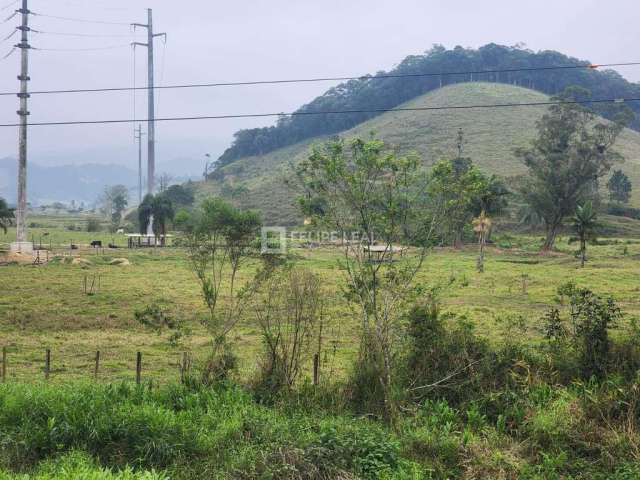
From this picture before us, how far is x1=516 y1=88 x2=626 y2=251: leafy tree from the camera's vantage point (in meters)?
57.5

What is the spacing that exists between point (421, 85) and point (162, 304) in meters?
124

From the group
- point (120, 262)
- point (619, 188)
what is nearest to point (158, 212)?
point (120, 262)

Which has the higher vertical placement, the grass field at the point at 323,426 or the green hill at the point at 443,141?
the green hill at the point at 443,141

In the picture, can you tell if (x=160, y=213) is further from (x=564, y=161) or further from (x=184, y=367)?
(x=184, y=367)

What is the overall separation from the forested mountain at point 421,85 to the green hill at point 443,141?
12.6 feet

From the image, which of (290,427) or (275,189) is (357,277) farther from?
(275,189)

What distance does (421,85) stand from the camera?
138 meters

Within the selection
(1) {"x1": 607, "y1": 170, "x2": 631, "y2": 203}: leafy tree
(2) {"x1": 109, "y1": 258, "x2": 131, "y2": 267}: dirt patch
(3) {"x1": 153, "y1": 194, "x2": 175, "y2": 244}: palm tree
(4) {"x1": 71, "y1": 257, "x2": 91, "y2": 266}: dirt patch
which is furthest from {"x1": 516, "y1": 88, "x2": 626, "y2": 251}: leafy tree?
(4) {"x1": 71, "y1": 257, "x2": 91, "y2": 266}: dirt patch

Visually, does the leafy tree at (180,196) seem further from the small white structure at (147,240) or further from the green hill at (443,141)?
the small white structure at (147,240)

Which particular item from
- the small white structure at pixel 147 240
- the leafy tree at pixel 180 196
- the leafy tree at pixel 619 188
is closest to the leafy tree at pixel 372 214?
the small white structure at pixel 147 240

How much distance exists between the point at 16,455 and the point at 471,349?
831 cm

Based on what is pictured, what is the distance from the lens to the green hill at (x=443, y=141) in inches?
3514

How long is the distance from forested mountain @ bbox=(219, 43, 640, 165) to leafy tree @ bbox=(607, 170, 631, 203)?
54.7 m

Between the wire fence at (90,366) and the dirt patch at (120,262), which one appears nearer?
the wire fence at (90,366)
